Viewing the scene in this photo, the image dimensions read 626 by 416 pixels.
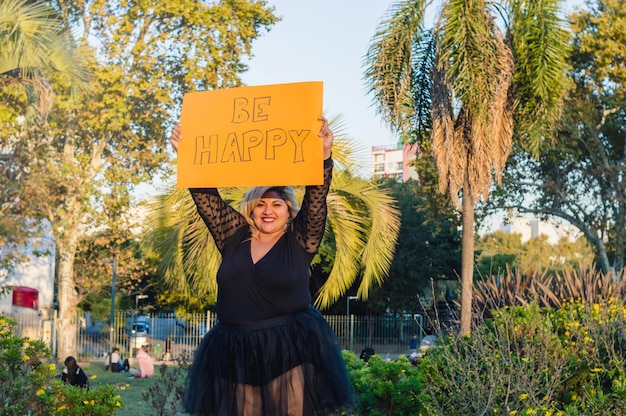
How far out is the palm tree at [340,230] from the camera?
12.2 metres

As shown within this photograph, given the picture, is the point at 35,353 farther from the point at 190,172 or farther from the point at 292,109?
the point at 292,109

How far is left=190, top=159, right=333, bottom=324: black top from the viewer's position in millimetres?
3656

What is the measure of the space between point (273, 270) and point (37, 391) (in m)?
2.48

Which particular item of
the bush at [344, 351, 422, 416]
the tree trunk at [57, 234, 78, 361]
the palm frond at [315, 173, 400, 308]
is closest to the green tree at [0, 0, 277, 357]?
the tree trunk at [57, 234, 78, 361]

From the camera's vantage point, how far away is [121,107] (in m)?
22.0

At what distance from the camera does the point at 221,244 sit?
3941mm

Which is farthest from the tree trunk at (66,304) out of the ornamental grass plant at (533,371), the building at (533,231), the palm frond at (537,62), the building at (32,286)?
the building at (533,231)

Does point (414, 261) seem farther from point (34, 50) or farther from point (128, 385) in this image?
point (128, 385)

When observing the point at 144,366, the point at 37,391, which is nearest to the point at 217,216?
the point at 37,391

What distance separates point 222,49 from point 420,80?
8953 millimetres

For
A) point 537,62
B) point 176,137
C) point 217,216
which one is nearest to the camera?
point 217,216

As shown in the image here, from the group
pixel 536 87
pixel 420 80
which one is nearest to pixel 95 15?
pixel 420 80

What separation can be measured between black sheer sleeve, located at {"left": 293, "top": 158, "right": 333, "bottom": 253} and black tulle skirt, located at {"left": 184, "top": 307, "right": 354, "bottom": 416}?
34 centimetres

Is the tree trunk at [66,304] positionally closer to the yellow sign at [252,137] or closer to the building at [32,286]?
the building at [32,286]
